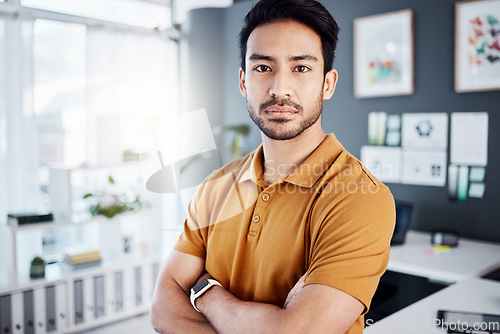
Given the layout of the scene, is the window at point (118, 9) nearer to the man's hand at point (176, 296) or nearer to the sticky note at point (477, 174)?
the man's hand at point (176, 296)

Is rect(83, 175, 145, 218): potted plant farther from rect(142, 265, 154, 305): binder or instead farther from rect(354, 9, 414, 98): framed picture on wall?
rect(354, 9, 414, 98): framed picture on wall

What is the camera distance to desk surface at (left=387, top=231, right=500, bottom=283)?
7.21 ft

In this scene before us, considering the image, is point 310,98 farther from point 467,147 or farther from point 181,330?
point 467,147

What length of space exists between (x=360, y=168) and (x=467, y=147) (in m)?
1.85

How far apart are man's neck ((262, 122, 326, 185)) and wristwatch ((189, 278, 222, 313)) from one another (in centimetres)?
33

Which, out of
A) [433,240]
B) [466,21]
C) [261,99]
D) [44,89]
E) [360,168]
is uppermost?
[466,21]

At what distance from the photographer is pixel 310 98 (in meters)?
1.35

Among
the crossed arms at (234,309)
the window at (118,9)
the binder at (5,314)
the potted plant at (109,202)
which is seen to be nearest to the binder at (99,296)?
the potted plant at (109,202)

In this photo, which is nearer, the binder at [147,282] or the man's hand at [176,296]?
the man's hand at [176,296]

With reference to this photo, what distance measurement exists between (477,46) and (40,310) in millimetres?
3163

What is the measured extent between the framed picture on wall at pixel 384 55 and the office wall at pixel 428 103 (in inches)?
2.1

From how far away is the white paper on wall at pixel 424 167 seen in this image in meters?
3.00

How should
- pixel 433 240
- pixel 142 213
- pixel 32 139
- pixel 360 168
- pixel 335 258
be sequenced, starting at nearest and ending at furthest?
pixel 335 258 < pixel 360 168 < pixel 433 240 < pixel 32 139 < pixel 142 213

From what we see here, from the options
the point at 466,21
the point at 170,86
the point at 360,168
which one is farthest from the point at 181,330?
the point at 170,86
